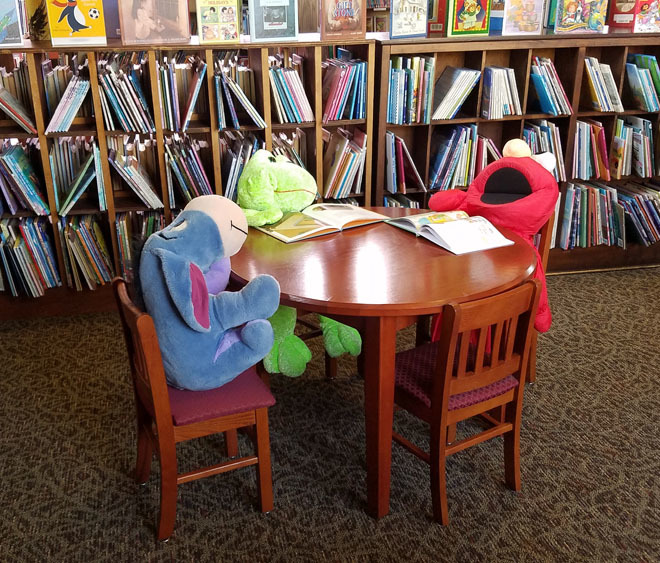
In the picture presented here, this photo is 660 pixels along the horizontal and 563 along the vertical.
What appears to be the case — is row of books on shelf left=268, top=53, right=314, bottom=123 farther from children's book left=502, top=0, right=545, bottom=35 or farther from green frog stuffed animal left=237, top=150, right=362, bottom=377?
children's book left=502, top=0, right=545, bottom=35

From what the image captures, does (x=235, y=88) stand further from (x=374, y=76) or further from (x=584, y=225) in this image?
(x=584, y=225)

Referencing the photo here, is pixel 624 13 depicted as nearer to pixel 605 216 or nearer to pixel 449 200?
pixel 605 216

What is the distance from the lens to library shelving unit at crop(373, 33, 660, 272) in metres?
3.43

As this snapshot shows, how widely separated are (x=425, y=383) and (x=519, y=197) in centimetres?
90

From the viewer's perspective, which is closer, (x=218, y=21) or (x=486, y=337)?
(x=486, y=337)

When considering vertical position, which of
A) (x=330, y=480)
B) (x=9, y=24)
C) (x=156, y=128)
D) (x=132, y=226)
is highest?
(x=9, y=24)

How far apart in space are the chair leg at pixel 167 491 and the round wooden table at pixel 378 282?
0.54 meters

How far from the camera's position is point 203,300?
1831mm

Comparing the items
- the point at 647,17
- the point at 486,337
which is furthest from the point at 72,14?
the point at 647,17

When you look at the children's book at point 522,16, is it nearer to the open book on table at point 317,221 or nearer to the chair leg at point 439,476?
the open book on table at point 317,221

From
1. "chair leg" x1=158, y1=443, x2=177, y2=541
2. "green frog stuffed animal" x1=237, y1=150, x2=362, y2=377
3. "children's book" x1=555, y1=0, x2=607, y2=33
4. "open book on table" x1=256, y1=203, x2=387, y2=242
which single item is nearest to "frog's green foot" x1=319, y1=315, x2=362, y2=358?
"green frog stuffed animal" x1=237, y1=150, x2=362, y2=377

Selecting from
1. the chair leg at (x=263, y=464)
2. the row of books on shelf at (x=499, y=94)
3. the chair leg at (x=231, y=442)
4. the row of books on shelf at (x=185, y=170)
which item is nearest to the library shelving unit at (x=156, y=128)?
the row of books on shelf at (x=185, y=170)

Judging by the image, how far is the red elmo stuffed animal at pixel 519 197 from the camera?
8.17 ft

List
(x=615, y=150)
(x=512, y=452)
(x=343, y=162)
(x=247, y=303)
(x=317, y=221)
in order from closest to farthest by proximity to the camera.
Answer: (x=247, y=303) → (x=512, y=452) → (x=317, y=221) → (x=343, y=162) → (x=615, y=150)
